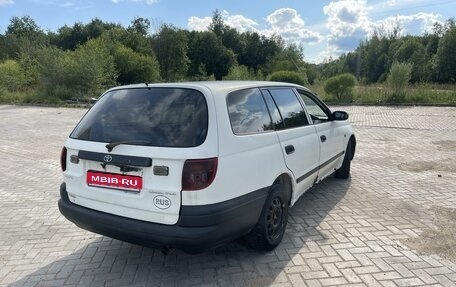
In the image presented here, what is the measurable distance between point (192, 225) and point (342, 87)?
827 inches

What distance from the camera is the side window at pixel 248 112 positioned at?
124 inches

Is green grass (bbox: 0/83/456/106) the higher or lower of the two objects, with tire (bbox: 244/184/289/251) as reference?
higher

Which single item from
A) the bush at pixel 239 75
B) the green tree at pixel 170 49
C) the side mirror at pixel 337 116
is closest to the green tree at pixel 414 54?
the bush at pixel 239 75

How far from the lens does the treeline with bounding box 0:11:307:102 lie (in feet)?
82.9

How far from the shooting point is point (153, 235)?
2.76 m

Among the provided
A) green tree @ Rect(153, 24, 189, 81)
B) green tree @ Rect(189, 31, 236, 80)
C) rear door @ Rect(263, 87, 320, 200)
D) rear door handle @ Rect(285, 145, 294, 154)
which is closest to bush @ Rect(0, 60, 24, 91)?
green tree @ Rect(153, 24, 189, 81)

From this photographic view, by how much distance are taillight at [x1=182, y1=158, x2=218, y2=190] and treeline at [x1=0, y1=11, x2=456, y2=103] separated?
22.7m

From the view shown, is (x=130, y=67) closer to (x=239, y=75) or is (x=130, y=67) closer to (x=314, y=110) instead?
(x=239, y=75)

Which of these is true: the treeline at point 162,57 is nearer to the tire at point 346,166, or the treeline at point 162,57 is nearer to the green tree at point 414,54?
the green tree at point 414,54

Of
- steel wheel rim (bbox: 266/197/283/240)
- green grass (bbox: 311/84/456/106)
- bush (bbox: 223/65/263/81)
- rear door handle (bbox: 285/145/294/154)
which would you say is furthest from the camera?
bush (bbox: 223/65/263/81)

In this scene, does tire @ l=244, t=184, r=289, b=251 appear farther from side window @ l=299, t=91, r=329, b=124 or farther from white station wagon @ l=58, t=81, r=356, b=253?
side window @ l=299, t=91, r=329, b=124

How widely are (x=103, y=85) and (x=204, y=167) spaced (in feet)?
86.7

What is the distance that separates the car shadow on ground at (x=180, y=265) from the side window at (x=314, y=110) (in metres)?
1.52

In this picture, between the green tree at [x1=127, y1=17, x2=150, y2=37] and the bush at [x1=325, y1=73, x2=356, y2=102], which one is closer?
the bush at [x1=325, y1=73, x2=356, y2=102]
